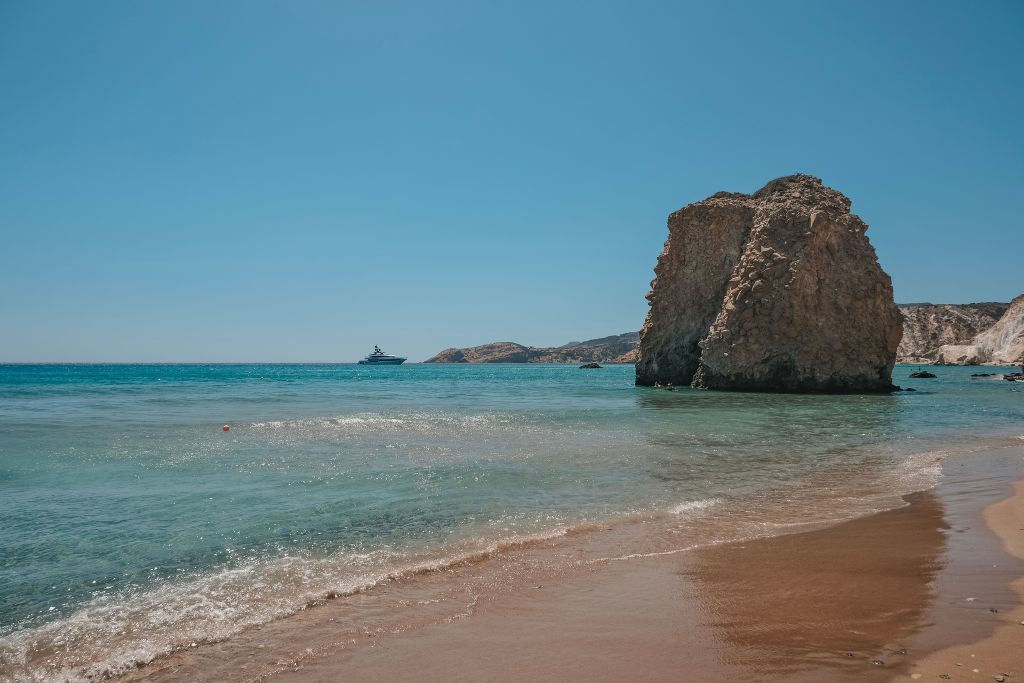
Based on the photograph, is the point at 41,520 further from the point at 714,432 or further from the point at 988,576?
the point at 714,432

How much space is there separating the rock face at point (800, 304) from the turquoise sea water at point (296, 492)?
48.6 ft

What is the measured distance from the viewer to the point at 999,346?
300ft

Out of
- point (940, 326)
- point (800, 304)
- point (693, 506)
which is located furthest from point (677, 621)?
point (940, 326)

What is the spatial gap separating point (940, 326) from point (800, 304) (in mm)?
104035

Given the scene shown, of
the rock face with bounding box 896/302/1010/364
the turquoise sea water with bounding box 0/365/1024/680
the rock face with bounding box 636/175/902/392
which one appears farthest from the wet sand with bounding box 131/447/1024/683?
the rock face with bounding box 896/302/1010/364

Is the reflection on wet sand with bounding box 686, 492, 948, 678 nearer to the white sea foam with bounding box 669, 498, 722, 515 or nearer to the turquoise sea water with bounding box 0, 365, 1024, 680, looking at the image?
the white sea foam with bounding box 669, 498, 722, 515

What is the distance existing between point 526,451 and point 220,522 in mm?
7063

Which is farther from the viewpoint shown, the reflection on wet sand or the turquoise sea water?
the turquoise sea water

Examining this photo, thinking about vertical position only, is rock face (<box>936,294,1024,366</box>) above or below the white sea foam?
above

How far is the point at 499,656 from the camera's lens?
3.76 meters

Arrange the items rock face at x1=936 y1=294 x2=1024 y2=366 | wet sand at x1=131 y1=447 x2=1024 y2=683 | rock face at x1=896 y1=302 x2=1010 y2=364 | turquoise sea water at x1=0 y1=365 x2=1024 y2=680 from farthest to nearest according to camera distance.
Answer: rock face at x1=896 y1=302 x2=1010 y2=364
rock face at x1=936 y1=294 x2=1024 y2=366
turquoise sea water at x1=0 y1=365 x2=1024 y2=680
wet sand at x1=131 y1=447 x2=1024 y2=683

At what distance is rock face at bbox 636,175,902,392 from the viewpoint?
35.1 m

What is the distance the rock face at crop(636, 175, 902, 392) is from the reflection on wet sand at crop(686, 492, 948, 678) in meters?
30.8

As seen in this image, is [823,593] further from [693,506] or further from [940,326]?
[940,326]
